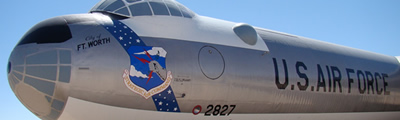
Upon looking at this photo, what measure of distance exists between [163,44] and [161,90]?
1.11m

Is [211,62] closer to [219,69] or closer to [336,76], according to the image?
[219,69]

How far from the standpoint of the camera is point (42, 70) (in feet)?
24.9

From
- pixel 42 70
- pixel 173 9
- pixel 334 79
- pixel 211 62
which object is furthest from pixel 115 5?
pixel 334 79

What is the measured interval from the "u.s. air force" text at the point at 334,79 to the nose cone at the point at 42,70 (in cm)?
593

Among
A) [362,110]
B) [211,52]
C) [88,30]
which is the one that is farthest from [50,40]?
[362,110]

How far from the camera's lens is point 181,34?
955cm

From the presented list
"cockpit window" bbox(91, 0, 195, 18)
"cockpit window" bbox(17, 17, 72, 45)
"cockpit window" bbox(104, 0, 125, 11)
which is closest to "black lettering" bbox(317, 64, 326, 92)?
"cockpit window" bbox(91, 0, 195, 18)

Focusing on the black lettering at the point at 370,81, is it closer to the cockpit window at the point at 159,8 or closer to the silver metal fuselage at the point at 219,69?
the silver metal fuselage at the point at 219,69

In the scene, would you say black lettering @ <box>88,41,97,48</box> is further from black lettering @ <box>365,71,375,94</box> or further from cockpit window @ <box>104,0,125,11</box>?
black lettering @ <box>365,71,375,94</box>

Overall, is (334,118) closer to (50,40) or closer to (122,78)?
(122,78)

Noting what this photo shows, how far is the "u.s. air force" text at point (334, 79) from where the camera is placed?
11.4 m

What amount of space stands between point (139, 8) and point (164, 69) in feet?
6.08

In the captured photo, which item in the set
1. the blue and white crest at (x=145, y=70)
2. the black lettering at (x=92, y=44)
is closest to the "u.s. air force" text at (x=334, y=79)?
the blue and white crest at (x=145, y=70)

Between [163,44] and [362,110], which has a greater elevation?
[163,44]
